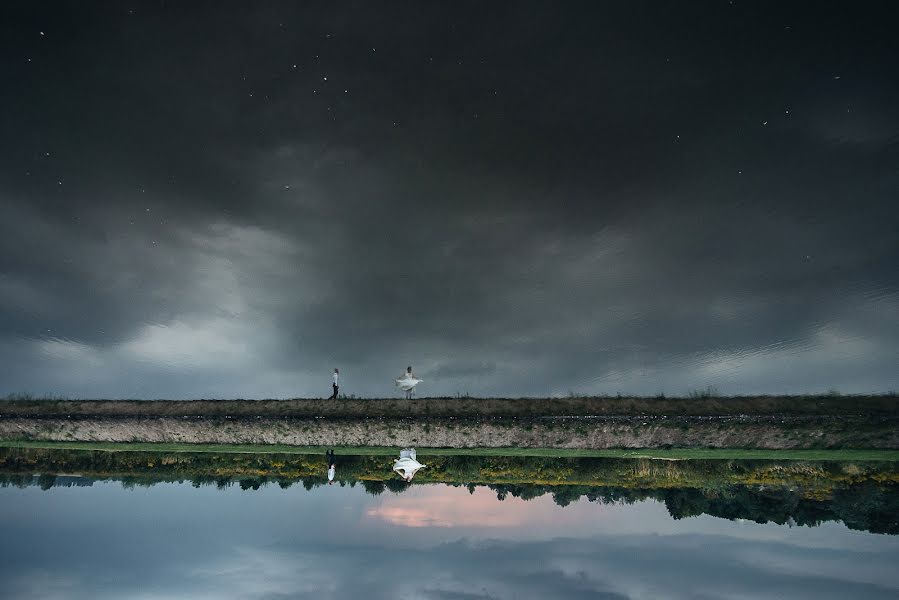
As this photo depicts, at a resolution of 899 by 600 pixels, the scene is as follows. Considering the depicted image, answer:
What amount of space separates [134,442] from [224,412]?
4441 mm

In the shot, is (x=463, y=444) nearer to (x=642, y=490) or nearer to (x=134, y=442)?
(x=642, y=490)

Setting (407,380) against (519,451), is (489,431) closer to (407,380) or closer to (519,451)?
(519,451)

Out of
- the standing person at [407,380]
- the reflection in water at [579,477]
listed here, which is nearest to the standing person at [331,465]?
the reflection in water at [579,477]

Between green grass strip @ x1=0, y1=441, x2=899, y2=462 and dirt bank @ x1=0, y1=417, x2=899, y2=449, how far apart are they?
197 mm

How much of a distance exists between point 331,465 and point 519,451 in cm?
686

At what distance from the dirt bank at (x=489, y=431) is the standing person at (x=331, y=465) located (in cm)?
45

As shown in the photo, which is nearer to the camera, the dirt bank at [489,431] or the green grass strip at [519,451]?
the dirt bank at [489,431]

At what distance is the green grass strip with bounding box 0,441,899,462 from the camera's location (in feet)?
39.2

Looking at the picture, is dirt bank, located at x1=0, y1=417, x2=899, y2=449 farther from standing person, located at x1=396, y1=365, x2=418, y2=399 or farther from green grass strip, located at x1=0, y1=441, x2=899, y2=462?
standing person, located at x1=396, y1=365, x2=418, y2=399

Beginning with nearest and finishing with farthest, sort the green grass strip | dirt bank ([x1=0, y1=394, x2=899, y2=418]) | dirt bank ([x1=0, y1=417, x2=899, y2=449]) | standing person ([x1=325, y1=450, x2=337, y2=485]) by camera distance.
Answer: dirt bank ([x1=0, y1=417, x2=899, y2=449])
the green grass strip
dirt bank ([x1=0, y1=394, x2=899, y2=418])
standing person ([x1=325, y1=450, x2=337, y2=485])

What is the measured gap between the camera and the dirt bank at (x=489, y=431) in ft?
38.7

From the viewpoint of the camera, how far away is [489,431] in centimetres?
1268

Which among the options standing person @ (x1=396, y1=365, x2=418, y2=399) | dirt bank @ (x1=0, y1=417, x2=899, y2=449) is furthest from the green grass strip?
standing person @ (x1=396, y1=365, x2=418, y2=399)

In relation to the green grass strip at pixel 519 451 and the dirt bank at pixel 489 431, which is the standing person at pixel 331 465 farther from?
the dirt bank at pixel 489 431
